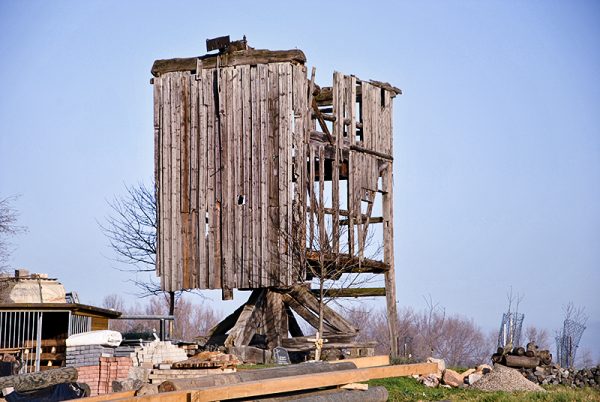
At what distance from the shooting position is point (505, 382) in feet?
77.4

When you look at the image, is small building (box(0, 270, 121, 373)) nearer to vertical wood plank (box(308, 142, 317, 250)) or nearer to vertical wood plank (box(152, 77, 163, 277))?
vertical wood plank (box(152, 77, 163, 277))

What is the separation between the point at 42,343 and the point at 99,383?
11.8 ft

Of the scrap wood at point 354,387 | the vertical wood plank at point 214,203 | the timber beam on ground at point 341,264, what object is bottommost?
the scrap wood at point 354,387

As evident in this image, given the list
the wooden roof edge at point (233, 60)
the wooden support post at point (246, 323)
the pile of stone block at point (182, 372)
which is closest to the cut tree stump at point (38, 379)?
the pile of stone block at point (182, 372)

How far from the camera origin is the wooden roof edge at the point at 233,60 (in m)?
30.7

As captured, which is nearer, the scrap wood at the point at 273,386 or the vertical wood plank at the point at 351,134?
the scrap wood at the point at 273,386

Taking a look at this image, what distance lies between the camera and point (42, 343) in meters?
26.3

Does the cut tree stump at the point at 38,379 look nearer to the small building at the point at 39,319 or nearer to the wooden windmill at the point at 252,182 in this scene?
the small building at the point at 39,319

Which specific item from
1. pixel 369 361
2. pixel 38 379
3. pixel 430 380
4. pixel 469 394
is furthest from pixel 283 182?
pixel 38 379

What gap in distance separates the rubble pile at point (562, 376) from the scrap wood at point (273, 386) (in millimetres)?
8665

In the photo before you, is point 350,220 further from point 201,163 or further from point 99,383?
point 99,383

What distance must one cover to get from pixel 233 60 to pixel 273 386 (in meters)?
18.0

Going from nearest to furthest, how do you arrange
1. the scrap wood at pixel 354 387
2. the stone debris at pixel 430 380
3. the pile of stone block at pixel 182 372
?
the scrap wood at pixel 354 387, the stone debris at pixel 430 380, the pile of stone block at pixel 182 372

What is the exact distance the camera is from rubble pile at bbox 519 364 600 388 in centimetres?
2591
